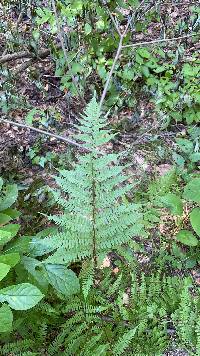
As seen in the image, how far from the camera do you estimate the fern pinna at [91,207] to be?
2188mm

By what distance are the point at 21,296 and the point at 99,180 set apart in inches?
26.0

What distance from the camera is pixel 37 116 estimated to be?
15.1ft

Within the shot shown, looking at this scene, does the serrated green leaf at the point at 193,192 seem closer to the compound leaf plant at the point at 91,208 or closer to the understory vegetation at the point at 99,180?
the understory vegetation at the point at 99,180

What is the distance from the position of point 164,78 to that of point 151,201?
82.0 inches

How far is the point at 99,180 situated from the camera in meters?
2.17

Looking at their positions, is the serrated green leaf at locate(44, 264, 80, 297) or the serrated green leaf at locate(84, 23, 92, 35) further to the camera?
the serrated green leaf at locate(84, 23, 92, 35)

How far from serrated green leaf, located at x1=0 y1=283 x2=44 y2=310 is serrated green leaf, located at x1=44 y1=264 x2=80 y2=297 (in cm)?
42

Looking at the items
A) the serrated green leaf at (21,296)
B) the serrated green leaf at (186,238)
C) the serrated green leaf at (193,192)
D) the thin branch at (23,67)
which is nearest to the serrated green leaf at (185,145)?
the serrated green leaf at (193,192)

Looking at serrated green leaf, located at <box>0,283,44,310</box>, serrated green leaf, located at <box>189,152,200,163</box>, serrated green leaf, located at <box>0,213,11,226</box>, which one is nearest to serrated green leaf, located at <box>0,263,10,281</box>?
serrated green leaf, located at <box>0,283,44,310</box>

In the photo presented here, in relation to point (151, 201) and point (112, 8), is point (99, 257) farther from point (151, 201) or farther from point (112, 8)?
point (112, 8)

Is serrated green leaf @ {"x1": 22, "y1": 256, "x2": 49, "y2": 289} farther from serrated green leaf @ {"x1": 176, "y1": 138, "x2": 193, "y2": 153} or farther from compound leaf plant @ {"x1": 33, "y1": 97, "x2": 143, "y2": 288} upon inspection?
serrated green leaf @ {"x1": 176, "y1": 138, "x2": 193, "y2": 153}

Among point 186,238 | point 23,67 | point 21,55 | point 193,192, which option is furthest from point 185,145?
point 21,55

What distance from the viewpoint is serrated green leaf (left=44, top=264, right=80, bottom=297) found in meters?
2.34

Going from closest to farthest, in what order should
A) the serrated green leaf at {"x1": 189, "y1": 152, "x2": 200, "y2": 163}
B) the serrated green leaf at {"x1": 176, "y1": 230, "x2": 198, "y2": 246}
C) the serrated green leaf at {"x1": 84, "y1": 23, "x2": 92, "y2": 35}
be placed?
the serrated green leaf at {"x1": 176, "y1": 230, "x2": 198, "y2": 246} < the serrated green leaf at {"x1": 189, "y1": 152, "x2": 200, "y2": 163} < the serrated green leaf at {"x1": 84, "y1": 23, "x2": 92, "y2": 35}
